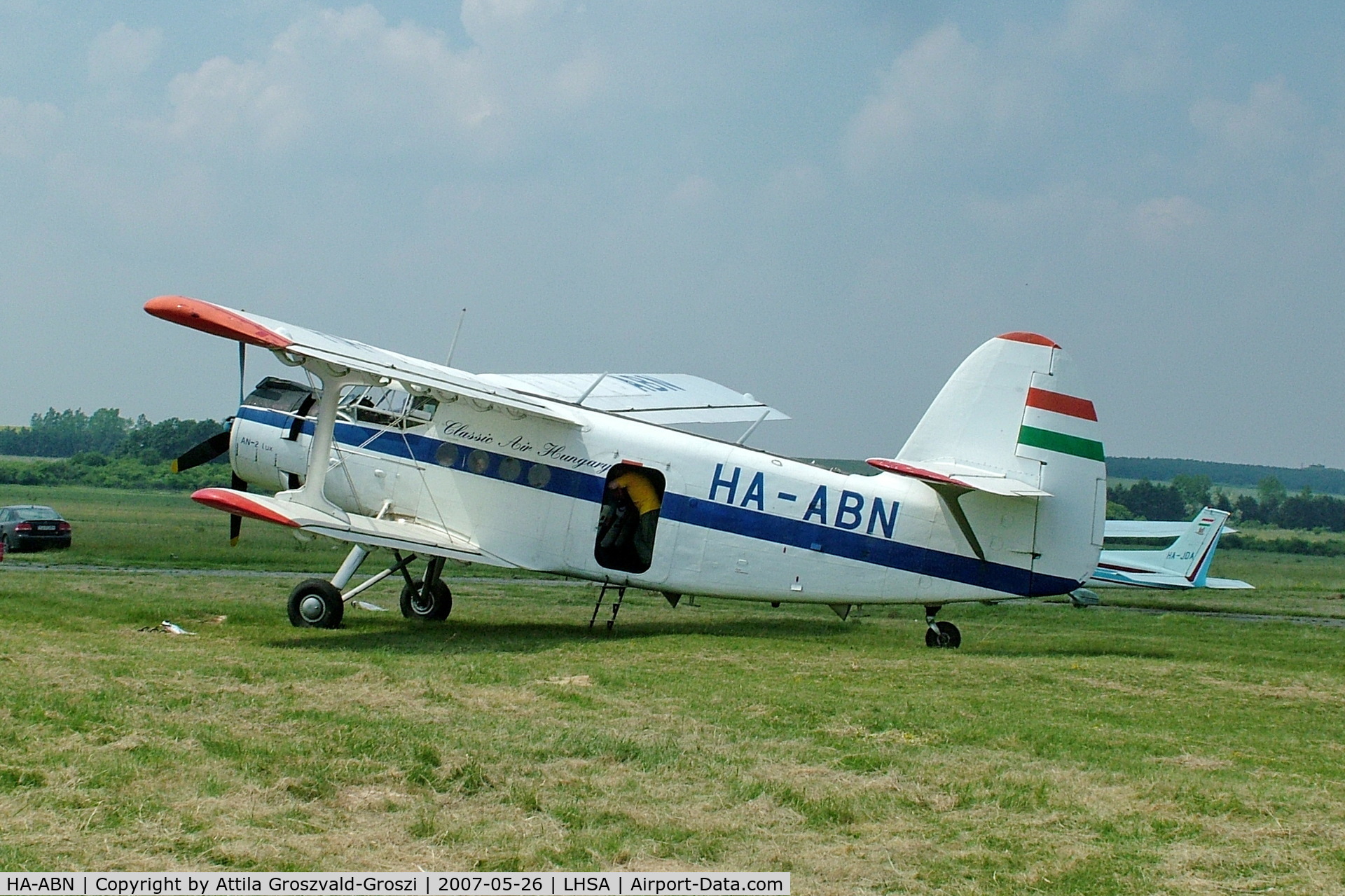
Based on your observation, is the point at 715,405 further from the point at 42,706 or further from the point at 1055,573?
the point at 42,706

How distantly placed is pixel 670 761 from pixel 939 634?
26.6 ft

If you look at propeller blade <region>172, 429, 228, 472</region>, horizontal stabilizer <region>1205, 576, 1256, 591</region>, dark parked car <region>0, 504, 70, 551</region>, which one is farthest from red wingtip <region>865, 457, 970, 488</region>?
dark parked car <region>0, 504, 70, 551</region>

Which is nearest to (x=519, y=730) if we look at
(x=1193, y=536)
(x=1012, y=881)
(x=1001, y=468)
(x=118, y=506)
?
(x=1012, y=881)

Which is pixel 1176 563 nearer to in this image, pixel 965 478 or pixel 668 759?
pixel 965 478

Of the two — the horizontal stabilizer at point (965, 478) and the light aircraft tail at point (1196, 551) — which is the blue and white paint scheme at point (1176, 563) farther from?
the horizontal stabilizer at point (965, 478)

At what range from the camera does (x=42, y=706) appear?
756 centimetres

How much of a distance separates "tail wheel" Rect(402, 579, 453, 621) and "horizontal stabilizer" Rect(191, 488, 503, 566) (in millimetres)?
1583

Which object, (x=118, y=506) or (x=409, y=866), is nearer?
(x=409, y=866)

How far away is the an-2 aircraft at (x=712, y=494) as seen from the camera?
13914 millimetres

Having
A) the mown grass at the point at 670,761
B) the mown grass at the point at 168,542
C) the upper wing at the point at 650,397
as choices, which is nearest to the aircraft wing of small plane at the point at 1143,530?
the upper wing at the point at 650,397

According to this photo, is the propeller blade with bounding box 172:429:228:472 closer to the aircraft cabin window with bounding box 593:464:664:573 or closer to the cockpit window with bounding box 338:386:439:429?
the cockpit window with bounding box 338:386:439:429

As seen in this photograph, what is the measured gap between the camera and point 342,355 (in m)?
13.2

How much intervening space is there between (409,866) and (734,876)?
4.64 ft

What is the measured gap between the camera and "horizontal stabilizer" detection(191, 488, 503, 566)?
41.8 feet
